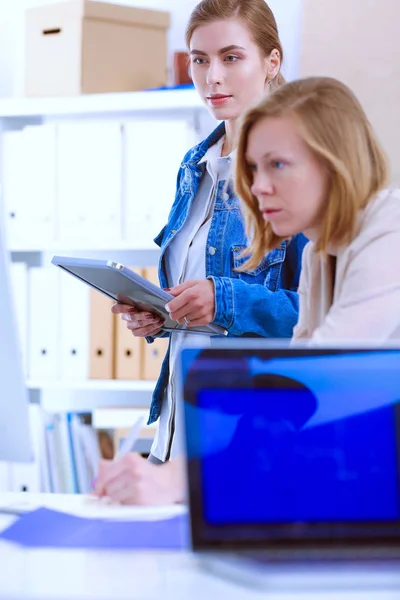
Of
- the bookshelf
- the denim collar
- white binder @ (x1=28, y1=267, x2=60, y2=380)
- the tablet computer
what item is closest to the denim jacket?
the denim collar

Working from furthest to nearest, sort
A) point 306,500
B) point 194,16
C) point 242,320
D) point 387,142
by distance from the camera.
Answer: point 387,142 < point 194,16 < point 242,320 < point 306,500

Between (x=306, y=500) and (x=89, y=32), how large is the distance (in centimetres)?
225

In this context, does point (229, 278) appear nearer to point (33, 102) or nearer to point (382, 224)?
point (382, 224)

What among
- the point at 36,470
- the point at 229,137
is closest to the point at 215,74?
the point at 229,137

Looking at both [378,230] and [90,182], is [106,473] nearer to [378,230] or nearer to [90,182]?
Result: [378,230]

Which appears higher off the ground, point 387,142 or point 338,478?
point 387,142

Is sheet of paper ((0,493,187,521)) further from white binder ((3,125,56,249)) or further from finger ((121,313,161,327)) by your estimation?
white binder ((3,125,56,249))

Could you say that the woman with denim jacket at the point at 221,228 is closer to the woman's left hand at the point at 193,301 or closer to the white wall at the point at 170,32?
the woman's left hand at the point at 193,301

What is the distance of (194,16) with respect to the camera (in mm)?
1908

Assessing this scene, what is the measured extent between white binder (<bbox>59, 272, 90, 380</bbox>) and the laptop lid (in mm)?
1918

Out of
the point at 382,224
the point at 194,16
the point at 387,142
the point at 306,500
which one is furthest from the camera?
the point at 387,142

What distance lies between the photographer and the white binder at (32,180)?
9.21 feet

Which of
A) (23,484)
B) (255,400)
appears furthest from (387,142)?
(255,400)

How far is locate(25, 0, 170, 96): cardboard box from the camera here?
9.25 feet
